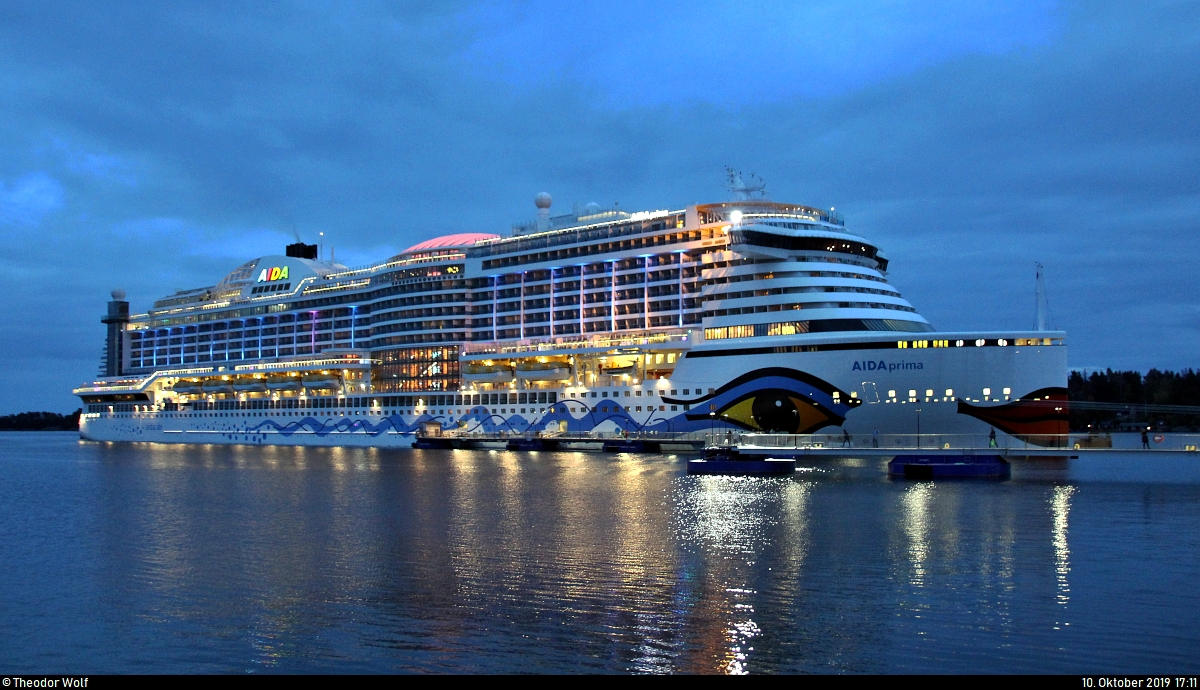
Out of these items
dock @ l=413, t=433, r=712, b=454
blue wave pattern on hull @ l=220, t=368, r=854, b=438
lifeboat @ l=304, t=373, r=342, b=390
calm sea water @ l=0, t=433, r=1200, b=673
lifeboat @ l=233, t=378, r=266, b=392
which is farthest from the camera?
lifeboat @ l=233, t=378, r=266, b=392

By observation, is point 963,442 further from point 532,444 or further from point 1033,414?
point 532,444

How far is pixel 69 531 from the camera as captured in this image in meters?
31.0

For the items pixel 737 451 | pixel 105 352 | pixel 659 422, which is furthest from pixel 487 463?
pixel 105 352

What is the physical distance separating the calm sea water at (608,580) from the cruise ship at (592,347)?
11138mm

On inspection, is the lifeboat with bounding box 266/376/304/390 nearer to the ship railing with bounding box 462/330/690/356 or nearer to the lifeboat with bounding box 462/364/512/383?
the lifeboat with bounding box 462/364/512/383

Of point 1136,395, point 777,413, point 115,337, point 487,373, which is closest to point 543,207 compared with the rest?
point 487,373

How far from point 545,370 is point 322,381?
25.5m

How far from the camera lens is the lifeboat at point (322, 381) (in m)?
85.4

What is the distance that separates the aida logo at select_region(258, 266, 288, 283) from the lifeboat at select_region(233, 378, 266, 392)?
12.4 meters

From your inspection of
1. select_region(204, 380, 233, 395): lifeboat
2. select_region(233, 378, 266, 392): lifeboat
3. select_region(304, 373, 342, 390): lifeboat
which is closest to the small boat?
select_region(304, 373, 342, 390): lifeboat

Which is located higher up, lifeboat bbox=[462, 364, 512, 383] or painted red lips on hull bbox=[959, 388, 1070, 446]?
lifeboat bbox=[462, 364, 512, 383]

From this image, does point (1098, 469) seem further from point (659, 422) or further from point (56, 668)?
point (56, 668)

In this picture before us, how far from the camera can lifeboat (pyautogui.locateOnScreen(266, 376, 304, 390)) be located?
88250 millimetres

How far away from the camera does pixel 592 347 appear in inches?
2650
